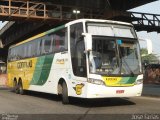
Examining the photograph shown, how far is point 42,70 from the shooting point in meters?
19.7

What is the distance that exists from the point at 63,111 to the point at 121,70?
248cm

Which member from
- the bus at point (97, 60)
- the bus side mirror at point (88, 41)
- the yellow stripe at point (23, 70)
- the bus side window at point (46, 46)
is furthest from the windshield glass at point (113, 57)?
the yellow stripe at point (23, 70)

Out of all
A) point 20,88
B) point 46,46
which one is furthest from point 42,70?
point 20,88

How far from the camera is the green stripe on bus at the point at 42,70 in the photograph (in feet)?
61.2

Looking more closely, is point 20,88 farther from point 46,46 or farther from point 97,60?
point 97,60

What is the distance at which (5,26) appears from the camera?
6025 centimetres

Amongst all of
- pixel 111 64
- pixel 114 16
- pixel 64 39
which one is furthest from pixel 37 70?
pixel 114 16

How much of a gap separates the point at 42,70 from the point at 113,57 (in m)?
5.68

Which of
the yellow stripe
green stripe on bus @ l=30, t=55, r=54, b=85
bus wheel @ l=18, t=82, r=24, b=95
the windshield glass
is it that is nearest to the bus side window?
green stripe on bus @ l=30, t=55, r=54, b=85

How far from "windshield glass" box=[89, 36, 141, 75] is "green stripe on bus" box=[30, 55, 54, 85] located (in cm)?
378

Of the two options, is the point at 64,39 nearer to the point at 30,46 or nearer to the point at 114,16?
the point at 30,46

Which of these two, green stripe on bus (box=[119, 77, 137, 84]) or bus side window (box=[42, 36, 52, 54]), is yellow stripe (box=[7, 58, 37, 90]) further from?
green stripe on bus (box=[119, 77, 137, 84])

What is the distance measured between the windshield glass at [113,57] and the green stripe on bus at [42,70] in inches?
149

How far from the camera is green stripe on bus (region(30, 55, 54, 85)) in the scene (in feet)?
61.2
